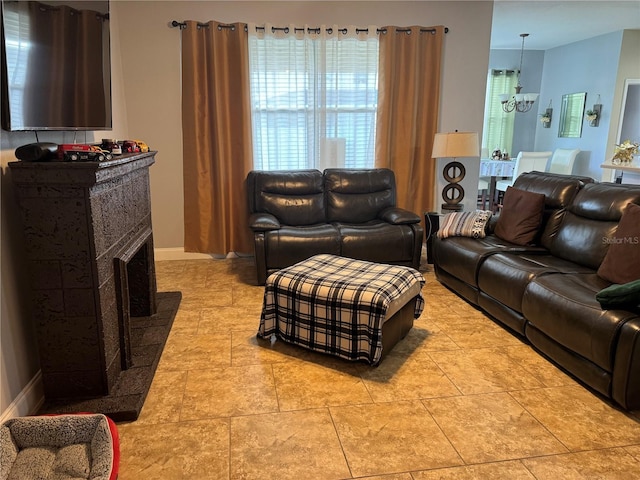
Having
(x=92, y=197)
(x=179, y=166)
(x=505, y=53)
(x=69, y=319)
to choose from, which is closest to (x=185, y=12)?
(x=179, y=166)

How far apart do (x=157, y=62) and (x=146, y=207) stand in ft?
6.11

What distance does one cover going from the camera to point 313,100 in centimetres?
453

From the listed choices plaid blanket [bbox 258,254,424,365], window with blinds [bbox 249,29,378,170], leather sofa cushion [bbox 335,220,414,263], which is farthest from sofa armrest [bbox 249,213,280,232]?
plaid blanket [bbox 258,254,424,365]

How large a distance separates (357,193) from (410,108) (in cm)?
102

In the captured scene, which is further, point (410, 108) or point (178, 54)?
point (410, 108)

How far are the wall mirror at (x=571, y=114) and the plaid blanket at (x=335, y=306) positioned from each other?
625cm

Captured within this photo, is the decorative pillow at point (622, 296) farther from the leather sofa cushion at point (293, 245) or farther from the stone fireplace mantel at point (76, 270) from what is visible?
the stone fireplace mantel at point (76, 270)

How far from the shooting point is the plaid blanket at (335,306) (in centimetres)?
242

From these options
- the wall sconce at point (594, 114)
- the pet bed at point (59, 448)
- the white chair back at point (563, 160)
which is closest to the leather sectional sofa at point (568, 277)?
the pet bed at point (59, 448)

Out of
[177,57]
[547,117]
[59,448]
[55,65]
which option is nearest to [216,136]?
[177,57]

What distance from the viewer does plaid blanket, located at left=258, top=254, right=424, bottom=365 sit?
242 cm

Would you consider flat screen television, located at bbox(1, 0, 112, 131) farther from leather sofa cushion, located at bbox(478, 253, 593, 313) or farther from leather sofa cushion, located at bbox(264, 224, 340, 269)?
leather sofa cushion, located at bbox(478, 253, 593, 313)

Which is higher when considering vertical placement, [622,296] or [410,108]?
[410,108]

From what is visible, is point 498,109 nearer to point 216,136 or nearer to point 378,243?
point 378,243
